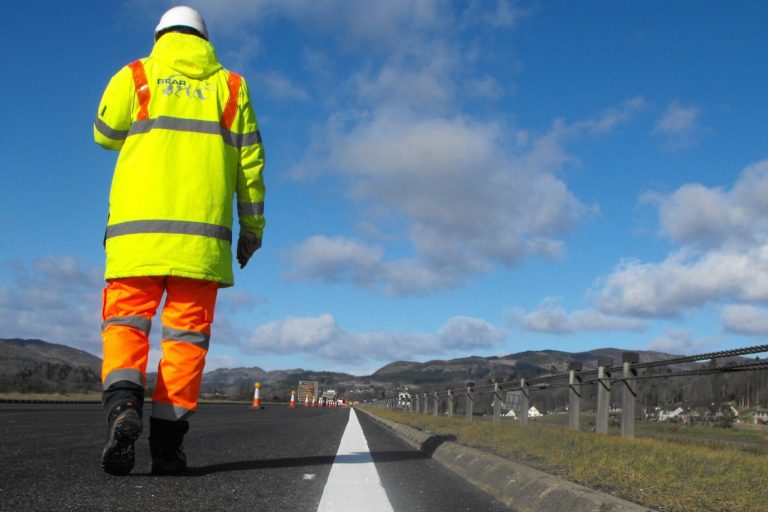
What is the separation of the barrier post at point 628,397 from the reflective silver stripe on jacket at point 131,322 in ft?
16.7

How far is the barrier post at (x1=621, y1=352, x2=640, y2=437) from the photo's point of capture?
284 inches

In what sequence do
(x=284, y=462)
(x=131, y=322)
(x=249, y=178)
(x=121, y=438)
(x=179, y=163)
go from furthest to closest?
(x=284, y=462), (x=249, y=178), (x=179, y=163), (x=131, y=322), (x=121, y=438)

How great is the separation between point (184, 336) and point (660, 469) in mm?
2705

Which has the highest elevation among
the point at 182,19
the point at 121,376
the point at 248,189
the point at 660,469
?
the point at 182,19

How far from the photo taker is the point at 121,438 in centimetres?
348

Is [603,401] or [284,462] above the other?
[603,401]

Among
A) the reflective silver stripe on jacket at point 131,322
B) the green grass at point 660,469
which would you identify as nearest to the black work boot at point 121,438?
the reflective silver stripe on jacket at point 131,322

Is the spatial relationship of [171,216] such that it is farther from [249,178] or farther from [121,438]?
[121,438]

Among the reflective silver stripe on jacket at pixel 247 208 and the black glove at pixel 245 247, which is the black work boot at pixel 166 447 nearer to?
the black glove at pixel 245 247

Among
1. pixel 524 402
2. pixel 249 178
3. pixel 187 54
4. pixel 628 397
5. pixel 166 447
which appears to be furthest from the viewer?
pixel 524 402

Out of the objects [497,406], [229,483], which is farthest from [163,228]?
[497,406]

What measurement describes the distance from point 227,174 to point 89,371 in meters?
84.4

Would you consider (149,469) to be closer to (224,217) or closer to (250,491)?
(250,491)

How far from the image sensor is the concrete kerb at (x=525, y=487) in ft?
9.40
